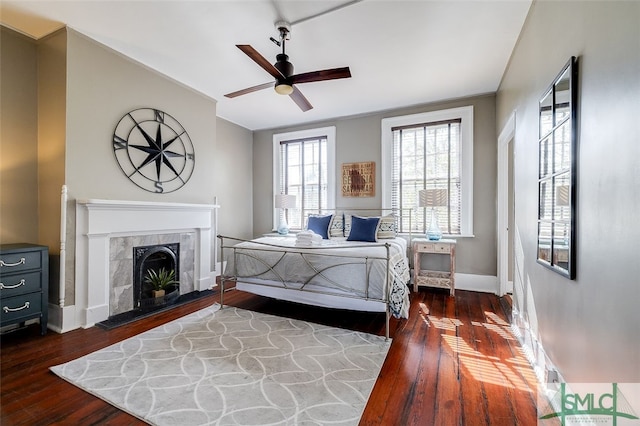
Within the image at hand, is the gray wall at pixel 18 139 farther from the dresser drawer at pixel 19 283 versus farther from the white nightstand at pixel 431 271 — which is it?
the white nightstand at pixel 431 271

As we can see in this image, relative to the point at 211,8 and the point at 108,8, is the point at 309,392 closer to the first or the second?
the point at 211,8

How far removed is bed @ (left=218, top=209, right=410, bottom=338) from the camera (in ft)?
9.09

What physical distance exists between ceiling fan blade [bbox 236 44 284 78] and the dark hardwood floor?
8.73 feet

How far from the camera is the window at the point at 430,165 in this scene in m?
4.30

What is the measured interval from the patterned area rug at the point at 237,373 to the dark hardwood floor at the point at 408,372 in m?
0.11

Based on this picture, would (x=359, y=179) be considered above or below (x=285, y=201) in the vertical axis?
above

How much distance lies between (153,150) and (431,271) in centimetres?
438

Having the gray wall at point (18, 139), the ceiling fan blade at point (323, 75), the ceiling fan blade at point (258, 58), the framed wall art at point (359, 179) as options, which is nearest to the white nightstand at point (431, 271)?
the framed wall art at point (359, 179)

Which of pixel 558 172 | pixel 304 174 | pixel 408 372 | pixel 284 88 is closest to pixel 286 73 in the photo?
pixel 284 88

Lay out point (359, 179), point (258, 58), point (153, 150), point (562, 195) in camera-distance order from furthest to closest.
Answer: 1. point (359, 179)
2. point (153, 150)
3. point (258, 58)
4. point (562, 195)

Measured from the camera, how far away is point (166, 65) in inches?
135

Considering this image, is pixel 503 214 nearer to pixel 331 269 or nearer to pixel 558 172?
pixel 558 172

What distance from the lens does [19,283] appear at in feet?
8.30

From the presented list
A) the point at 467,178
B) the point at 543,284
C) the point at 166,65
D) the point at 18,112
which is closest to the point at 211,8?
the point at 166,65
